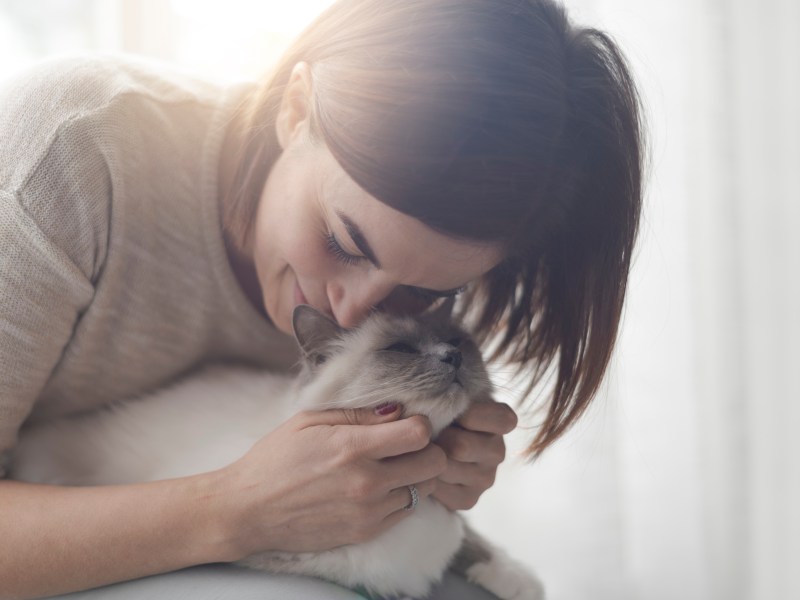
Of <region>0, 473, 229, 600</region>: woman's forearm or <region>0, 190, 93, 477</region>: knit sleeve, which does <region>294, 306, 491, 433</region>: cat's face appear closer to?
<region>0, 473, 229, 600</region>: woman's forearm

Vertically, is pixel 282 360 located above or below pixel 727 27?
below

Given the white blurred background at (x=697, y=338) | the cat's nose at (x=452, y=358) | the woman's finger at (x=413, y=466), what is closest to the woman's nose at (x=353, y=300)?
the cat's nose at (x=452, y=358)

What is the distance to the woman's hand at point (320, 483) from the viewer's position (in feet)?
3.29

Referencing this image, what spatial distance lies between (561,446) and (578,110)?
3.46ft

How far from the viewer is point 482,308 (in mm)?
1401

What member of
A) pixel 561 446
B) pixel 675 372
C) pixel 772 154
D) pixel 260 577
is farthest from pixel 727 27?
pixel 260 577

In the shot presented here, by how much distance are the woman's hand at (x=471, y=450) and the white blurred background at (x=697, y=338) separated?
563 millimetres

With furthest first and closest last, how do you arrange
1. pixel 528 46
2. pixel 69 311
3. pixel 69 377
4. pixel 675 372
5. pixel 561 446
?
pixel 561 446
pixel 675 372
pixel 69 377
pixel 69 311
pixel 528 46

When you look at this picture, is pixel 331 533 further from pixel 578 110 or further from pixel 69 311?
pixel 578 110

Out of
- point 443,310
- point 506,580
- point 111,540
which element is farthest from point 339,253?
point 506,580

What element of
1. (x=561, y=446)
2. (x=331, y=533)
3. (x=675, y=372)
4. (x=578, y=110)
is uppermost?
(x=578, y=110)

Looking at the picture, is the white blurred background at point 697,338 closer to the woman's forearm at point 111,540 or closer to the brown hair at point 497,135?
the brown hair at point 497,135

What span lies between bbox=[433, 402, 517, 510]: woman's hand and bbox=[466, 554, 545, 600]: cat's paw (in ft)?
0.58

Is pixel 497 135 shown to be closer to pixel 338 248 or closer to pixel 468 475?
pixel 338 248
